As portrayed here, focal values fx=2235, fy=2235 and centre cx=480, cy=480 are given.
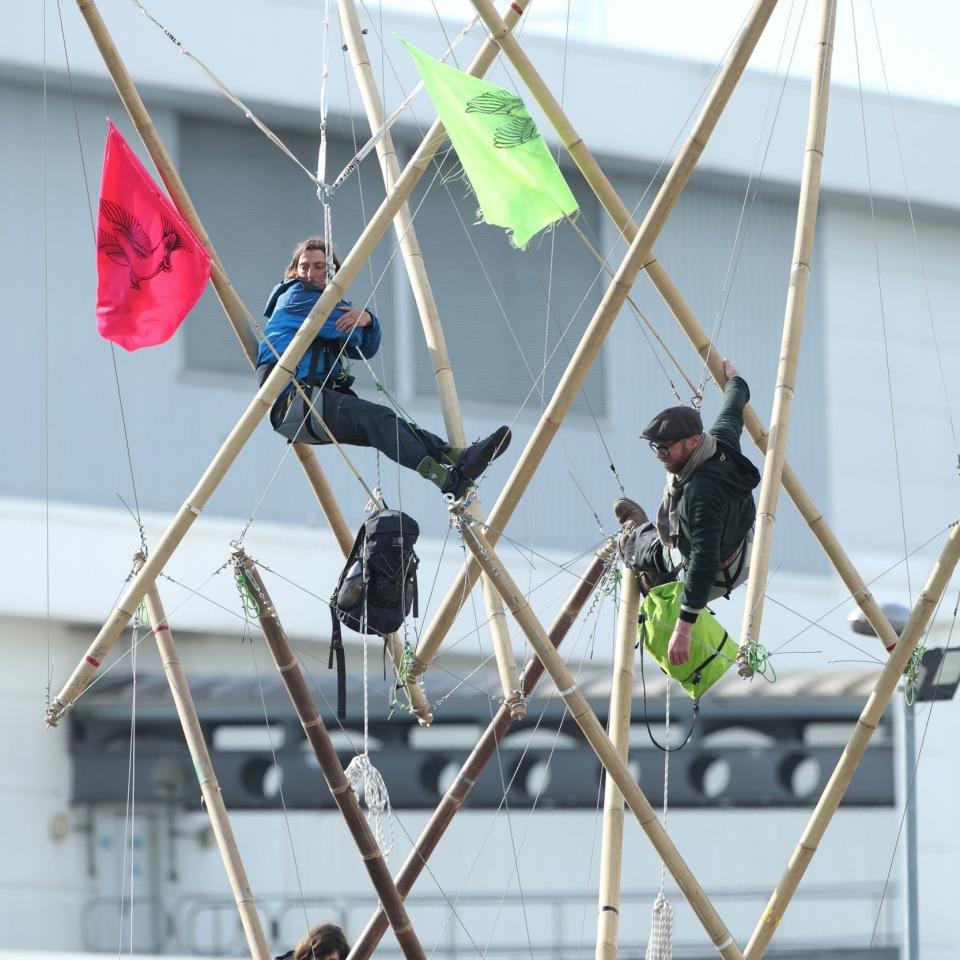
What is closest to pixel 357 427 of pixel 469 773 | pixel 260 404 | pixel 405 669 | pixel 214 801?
pixel 260 404

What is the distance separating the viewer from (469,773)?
31.1 feet

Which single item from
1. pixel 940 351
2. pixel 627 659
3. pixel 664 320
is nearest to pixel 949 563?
pixel 627 659

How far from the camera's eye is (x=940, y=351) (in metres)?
23.6

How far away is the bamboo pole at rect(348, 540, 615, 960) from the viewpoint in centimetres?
934

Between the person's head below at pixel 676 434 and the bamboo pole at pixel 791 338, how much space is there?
448mm

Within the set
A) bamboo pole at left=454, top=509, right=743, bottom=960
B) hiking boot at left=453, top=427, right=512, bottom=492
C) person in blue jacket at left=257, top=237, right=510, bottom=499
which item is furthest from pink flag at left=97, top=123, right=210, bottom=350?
bamboo pole at left=454, top=509, right=743, bottom=960

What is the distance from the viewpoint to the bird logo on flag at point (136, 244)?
29.7 feet

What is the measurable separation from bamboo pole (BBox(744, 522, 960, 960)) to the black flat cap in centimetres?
119

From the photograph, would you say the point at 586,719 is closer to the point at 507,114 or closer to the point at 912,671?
the point at 912,671

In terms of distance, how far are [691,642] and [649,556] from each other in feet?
1.65

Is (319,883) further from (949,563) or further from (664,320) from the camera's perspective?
(949,563)

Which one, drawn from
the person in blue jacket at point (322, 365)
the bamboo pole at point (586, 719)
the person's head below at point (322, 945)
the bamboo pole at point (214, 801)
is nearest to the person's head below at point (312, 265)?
Result: the person in blue jacket at point (322, 365)

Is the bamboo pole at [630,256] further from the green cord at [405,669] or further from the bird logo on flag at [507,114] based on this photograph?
the green cord at [405,669]

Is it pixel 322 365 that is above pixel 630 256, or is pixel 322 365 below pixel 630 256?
below
